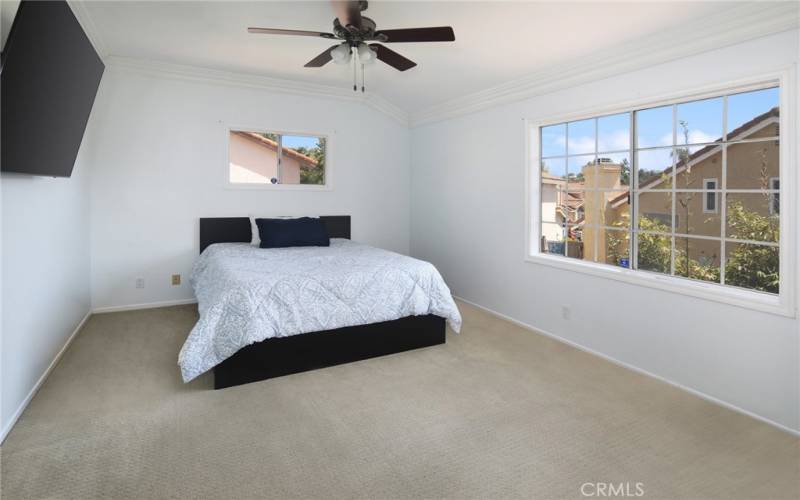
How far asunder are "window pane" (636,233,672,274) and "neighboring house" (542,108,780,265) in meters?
0.10

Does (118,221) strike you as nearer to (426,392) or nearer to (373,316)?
(373,316)

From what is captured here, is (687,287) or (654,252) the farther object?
(654,252)

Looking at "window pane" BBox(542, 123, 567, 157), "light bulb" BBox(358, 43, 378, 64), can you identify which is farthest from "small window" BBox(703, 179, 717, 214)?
"light bulb" BBox(358, 43, 378, 64)

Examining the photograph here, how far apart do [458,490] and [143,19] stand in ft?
12.6

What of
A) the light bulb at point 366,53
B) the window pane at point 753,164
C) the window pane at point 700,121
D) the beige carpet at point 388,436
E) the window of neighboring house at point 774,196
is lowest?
the beige carpet at point 388,436

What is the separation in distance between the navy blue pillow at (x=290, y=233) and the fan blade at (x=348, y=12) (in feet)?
7.90

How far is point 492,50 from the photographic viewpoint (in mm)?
3604

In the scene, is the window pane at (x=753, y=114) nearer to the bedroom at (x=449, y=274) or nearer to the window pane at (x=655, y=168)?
the bedroom at (x=449, y=274)

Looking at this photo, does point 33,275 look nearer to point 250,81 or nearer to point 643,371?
point 250,81

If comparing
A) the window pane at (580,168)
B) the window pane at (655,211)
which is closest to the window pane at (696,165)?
the window pane at (655,211)

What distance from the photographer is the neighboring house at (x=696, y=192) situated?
2627mm

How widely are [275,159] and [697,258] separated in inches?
168

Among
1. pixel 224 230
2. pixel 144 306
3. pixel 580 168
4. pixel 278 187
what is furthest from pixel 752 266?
pixel 144 306

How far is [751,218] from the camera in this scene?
270cm
